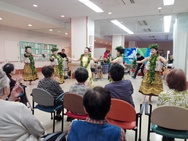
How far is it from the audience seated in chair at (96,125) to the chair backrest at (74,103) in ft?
3.23

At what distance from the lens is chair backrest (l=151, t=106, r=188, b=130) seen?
1.48 meters

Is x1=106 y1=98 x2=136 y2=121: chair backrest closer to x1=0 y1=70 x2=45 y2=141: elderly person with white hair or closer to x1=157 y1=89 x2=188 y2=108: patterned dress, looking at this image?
x1=157 y1=89 x2=188 y2=108: patterned dress

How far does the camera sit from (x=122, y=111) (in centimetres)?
178

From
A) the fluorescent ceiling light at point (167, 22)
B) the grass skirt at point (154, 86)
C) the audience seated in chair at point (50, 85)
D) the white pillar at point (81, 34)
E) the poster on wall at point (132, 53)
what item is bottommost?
the grass skirt at point (154, 86)

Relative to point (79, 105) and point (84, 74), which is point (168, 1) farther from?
point (79, 105)

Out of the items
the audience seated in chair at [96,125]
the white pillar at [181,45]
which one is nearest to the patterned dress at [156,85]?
the white pillar at [181,45]

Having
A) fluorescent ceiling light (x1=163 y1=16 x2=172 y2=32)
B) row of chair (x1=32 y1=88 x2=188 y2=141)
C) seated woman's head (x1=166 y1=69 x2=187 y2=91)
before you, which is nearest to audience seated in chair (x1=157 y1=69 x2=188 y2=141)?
seated woman's head (x1=166 y1=69 x2=187 y2=91)

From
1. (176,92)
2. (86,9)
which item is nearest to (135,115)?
(176,92)

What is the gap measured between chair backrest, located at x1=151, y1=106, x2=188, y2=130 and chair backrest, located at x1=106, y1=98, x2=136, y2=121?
254mm

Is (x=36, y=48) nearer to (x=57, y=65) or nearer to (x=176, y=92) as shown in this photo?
(x=57, y=65)

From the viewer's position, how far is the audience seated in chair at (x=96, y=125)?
956 mm

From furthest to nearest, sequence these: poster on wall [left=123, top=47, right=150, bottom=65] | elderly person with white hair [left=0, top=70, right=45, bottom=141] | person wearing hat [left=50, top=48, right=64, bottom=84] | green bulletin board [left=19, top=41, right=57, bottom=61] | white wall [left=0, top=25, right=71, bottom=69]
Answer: green bulletin board [left=19, top=41, right=57, bottom=61] → poster on wall [left=123, top=47, right=150, bottom=65] → white wall [left=0, top=25, right=71, bottom=69] → person wearing hat [left=50, top=48, right=64, bottom=84] → elderly person with white hair [left=0, top=70, right=45, bottom=141]

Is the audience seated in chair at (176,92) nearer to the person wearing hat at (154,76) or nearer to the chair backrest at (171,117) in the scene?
the chair backrest at (171,117)

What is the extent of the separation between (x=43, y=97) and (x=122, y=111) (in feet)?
4.14
